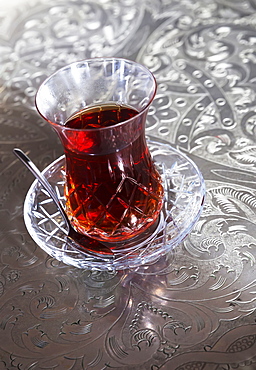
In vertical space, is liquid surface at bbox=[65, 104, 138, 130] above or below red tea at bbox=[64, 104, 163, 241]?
above

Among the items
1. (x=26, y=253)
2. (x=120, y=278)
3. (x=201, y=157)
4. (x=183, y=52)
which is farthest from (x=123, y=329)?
(x=183, y=52)

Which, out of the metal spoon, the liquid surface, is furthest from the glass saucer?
the liquid surface

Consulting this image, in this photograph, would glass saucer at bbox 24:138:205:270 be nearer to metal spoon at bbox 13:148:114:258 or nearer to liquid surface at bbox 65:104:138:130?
metal spoon at bbox 13:148:114:258

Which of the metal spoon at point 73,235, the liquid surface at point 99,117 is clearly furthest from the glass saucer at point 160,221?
the liquid surface at point 99,117

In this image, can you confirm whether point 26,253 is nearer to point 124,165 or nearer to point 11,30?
point 124,165

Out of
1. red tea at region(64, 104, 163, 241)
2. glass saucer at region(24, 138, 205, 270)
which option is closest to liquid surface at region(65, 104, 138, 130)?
red tea at region(64, 104, 163, 241)
